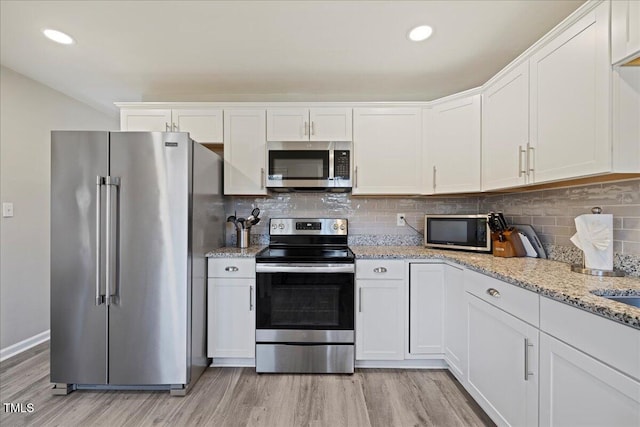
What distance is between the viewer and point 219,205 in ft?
8.29

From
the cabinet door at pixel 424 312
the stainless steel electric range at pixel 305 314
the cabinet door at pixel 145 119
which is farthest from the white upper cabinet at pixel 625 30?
the cabinet door at pixel 145 119

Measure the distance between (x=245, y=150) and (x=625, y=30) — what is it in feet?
7.73

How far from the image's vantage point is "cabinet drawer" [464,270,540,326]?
1.25m

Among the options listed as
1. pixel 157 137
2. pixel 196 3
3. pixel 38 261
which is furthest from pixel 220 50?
pixel 38 261

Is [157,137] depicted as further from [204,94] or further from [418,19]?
[418,19]

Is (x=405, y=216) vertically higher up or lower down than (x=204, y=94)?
lower down

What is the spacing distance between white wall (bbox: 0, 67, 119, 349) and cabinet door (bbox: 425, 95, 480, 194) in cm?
Result: 354

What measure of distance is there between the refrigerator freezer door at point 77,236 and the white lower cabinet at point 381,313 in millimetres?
1762

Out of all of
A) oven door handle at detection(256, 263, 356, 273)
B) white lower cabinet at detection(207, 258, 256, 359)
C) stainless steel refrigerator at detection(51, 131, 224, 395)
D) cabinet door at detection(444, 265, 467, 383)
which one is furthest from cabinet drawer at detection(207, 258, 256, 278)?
cabinet door at detection(444, 265, 467, 383)

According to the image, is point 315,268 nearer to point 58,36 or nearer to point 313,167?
point 313,167

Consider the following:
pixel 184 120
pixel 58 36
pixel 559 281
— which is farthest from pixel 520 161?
pixel 58 36

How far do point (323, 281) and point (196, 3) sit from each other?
192cm

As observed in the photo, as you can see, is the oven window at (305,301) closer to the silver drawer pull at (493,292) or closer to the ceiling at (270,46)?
the silver drawer pull at (493,292)

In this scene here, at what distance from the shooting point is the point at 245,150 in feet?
8.29
